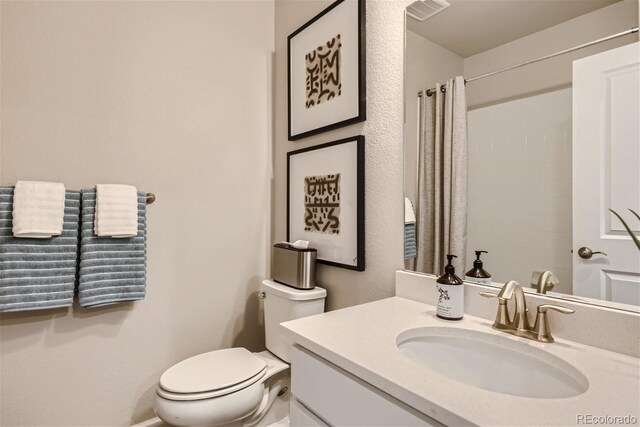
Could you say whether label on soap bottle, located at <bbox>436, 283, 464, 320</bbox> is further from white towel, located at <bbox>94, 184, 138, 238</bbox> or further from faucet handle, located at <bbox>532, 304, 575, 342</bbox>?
white towel, located at <bbox>94, 184, 138, 238</bbox>

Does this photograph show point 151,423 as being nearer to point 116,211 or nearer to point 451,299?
point 116,211

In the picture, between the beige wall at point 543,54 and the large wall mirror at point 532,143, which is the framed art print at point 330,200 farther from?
the beige wall at point 543,54

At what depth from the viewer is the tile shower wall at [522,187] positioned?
2.81ft

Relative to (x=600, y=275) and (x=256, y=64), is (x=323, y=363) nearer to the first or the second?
(x=600, y=275)

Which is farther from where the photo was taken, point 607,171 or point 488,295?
point 488,295

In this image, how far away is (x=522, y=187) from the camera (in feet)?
3.03

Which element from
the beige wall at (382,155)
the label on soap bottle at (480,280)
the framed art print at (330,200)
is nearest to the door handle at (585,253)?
the label on soap bottle at (480,280)

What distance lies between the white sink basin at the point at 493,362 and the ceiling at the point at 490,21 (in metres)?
0.89

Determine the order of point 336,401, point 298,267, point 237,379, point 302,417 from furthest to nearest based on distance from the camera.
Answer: point 298,267 → point 237,379 → point 302,417 → point 336,401

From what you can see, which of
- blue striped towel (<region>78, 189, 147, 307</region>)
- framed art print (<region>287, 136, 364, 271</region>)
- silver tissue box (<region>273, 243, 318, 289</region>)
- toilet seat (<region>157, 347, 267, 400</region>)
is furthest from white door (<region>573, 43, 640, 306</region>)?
blue striped towel (<region>78, 189, 147, 307</region>)

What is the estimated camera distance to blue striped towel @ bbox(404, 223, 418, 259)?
4.03 ft

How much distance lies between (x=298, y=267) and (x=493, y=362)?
2.84 feet

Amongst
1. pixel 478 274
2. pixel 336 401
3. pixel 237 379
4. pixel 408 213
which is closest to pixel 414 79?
pixel 408 213

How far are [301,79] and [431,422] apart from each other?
1.61 m
